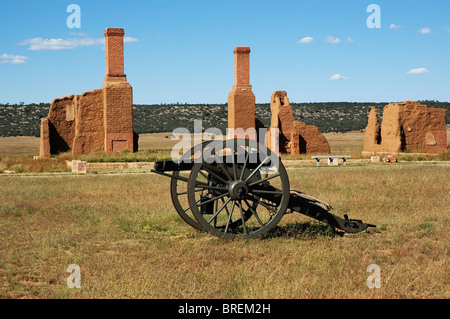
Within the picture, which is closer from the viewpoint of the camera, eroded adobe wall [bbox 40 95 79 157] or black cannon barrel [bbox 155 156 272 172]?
black cannon barrel [bbox 155 156 272 172]

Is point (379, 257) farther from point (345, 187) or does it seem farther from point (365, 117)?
point (365, 117)

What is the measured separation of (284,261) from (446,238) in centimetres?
265

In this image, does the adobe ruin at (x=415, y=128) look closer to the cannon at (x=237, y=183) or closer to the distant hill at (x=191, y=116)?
the cannon at (x=237, y=183)

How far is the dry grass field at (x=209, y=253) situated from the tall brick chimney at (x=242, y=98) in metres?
17.9

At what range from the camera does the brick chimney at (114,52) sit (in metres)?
26.5

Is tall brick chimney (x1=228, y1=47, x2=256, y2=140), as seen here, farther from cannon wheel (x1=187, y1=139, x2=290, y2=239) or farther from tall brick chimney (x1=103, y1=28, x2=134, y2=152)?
cannon wheel (x1=187, y1=139, x2=290, y2=239)

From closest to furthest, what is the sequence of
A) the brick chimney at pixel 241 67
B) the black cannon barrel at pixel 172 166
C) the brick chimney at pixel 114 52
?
the black cannon barrel at pixel 172 166 → the brick chimney at pixel 114 52 → the brick chimney at pixel 241 67

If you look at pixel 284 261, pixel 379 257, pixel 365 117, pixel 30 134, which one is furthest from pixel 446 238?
pixel 365 117

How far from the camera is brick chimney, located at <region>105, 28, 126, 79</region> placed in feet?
87.1

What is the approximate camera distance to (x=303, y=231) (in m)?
8.61

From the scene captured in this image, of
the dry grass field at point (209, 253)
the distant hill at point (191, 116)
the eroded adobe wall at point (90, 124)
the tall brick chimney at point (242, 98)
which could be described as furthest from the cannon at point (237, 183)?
the distant hill at point (191, 116)

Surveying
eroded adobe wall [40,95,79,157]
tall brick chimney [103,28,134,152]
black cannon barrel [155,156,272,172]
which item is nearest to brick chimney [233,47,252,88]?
tall brick chimney [103,28,134,152]

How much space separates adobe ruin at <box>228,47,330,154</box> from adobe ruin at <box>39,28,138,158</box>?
584 centimetres

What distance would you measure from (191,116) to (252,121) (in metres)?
69.0
